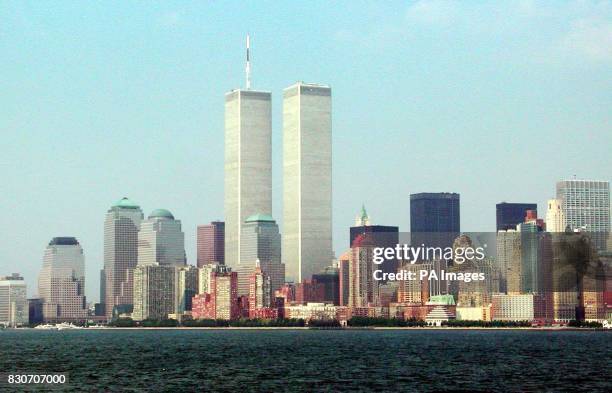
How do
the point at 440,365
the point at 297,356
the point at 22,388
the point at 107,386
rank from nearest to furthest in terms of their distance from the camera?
the point at 22,388 < the point at 107,386 < the point at 440,365 < the point at 297,356

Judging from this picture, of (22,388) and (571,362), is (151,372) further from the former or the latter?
(571,362)

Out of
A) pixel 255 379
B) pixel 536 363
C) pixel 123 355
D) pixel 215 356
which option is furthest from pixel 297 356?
pixel 255 379

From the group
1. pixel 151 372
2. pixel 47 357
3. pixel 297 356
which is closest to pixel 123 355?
pixel 47 357

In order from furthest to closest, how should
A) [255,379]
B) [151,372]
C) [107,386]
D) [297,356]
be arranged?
[297,356], [151,372], [255,379], [107,386]

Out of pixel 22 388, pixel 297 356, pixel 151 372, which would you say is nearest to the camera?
pixel 22 388

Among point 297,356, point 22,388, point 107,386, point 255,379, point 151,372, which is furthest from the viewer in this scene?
point 297,356

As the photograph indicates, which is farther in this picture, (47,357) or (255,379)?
(47,357)

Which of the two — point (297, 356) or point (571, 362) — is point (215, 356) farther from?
point (571, 362)

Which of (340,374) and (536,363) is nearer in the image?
(340,374)

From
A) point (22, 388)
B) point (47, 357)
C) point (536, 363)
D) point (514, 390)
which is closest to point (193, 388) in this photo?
point (22, 388)
